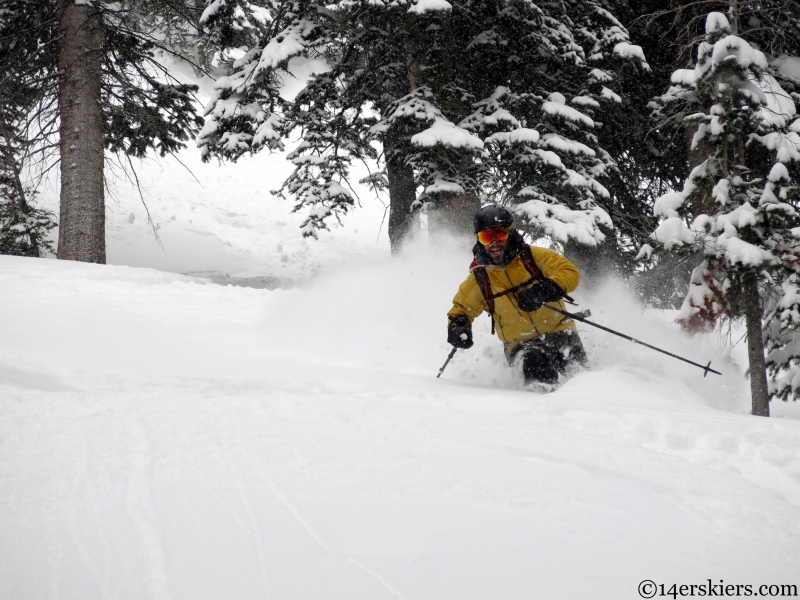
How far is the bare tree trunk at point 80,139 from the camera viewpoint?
33.6 ft

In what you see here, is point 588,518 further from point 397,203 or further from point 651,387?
point 397,203

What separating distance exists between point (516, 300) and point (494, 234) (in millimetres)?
684

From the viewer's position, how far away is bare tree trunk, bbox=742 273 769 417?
5898 mm

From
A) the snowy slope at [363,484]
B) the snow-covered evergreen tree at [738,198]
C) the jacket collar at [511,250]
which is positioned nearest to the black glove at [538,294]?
the jacket collar at [511,250]

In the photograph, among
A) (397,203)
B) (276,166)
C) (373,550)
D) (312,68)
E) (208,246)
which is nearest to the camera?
(373,550)

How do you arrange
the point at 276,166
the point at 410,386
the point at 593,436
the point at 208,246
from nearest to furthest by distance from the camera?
the point at 593,436 → the point at 410,386 → the point at 208,246 → the point at 276,166

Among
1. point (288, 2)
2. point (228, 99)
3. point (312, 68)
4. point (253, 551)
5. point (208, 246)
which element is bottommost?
point (253, 551)

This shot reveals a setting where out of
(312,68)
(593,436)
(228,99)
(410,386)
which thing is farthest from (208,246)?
(312,68)

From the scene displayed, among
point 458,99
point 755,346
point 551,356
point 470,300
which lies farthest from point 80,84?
point 755,346

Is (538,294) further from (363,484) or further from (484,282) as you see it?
(363,484)

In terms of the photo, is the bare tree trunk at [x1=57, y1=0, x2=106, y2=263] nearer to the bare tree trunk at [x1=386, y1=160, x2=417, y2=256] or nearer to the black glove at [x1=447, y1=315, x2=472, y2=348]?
the bare tree trunk at [x1=386, y1=160, x2=417, y2=256]

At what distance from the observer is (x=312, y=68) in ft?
136

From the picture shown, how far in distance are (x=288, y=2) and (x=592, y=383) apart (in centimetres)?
873

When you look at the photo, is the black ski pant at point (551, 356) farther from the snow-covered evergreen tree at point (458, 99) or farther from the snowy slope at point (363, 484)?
the snow-covered evergreen tree at point (458, 99)
